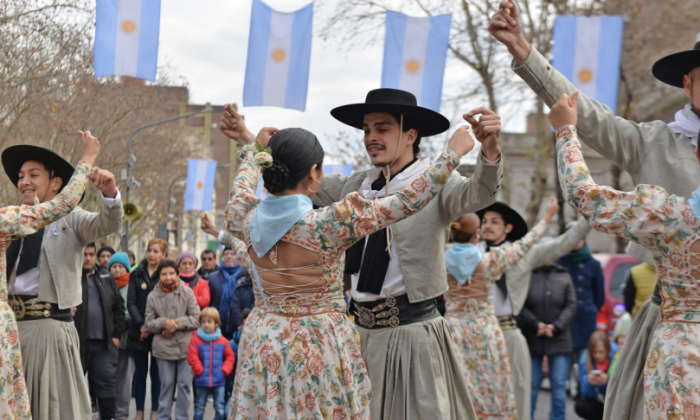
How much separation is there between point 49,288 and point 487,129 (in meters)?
3.38

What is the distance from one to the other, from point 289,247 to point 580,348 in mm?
7168

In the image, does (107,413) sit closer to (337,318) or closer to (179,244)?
(337,318)

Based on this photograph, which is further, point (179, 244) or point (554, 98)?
point (179, 244)

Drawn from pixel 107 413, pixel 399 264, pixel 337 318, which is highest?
pixel 399 264

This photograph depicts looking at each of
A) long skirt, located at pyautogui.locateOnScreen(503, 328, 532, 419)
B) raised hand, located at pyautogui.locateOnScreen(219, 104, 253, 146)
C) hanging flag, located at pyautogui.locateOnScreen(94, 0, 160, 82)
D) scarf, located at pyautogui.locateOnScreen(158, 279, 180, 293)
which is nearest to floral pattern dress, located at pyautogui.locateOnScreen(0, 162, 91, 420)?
raised hand, located at pyautogui.locateOnScreen(219, 104, 253, 146)

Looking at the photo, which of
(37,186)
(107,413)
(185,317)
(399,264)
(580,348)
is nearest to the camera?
(399,264)

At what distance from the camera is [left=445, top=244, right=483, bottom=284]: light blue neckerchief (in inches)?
264

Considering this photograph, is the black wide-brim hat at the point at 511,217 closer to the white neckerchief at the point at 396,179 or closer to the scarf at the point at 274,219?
the white neckerchief at the point at 396,179

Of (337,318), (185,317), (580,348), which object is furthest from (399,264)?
(580,348)

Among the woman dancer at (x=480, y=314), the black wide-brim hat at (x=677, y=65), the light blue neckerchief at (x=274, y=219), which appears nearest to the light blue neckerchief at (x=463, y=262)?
the woman dancer at (x=480, y=314)

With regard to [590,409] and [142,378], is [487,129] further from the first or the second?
[142,378]

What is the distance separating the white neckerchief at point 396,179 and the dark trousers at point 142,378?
524cm

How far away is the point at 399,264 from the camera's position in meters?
4.13

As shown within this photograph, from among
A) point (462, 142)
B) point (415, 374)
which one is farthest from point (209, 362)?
point (462, 142)
